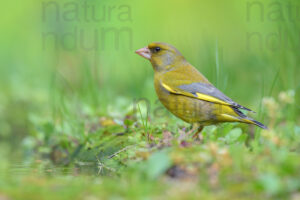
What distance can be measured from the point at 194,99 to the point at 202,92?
0.35ft

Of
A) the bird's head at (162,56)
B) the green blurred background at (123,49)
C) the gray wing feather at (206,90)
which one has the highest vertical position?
the bird's head at (162,56)

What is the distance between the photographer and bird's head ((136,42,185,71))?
555 centimetres

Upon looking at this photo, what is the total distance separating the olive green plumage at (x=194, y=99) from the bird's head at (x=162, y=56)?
0.13 metres

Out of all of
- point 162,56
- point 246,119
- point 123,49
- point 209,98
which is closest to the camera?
point 246,119

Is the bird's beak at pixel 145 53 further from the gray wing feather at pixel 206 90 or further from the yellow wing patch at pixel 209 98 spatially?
the yellow wing patch at pixel 209 98

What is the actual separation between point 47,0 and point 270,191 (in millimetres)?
11415

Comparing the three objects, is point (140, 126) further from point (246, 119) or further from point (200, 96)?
point (246, 119)

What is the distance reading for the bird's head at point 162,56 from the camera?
18.2ft

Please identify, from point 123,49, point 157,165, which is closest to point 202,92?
point 157,165

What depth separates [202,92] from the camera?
4.93 metres

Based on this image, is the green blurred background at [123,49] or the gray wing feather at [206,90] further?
the green blurred background at [123,49]

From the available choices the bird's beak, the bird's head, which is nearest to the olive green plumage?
the bird's head

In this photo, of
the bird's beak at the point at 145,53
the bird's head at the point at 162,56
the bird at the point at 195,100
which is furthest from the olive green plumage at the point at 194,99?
the bird's beak at the point at 145,53

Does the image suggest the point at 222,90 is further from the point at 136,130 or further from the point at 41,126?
the point at 41,126
